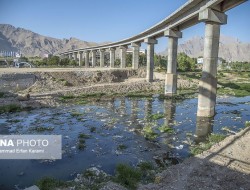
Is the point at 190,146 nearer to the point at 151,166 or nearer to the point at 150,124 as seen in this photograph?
the point at 151,166

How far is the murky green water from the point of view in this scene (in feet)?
46.0

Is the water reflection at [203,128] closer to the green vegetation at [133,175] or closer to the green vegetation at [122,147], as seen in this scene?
the green vegetation at [122,147]

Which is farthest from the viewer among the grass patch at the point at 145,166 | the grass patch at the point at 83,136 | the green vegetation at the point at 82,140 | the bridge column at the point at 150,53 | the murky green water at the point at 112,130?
the bridge column at the point at 150,53

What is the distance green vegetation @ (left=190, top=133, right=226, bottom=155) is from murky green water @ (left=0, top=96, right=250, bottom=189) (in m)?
0.53

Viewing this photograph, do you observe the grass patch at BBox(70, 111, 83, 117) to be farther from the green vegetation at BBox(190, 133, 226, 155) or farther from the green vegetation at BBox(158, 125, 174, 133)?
the green vegetation at BBox(190, 133, 226, 155)

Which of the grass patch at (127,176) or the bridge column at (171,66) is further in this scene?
the bridge column at (171,66)

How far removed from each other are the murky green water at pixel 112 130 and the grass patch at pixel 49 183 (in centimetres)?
81

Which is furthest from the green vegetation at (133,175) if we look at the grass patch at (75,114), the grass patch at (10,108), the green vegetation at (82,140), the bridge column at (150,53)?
the bridge column at (150,53)

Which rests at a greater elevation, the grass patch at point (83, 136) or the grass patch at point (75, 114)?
the grass patch at point (83, 136)

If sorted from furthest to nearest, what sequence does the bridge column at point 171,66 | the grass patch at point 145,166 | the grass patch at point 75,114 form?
the bridge column at point 171,66 → the grass patch at point 75,114 → the grass patch at point 145,166

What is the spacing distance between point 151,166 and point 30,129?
1183cm

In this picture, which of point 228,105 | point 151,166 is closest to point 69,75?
point 228,105

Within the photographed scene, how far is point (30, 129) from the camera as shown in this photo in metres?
21.5

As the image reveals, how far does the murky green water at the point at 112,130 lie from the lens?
1401cm
